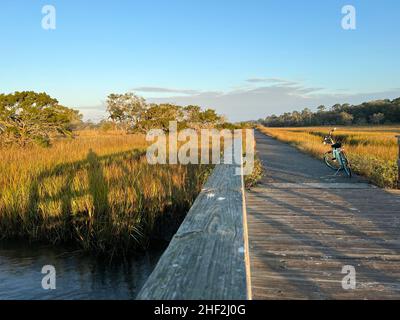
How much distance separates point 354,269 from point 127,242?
3680 millimetres

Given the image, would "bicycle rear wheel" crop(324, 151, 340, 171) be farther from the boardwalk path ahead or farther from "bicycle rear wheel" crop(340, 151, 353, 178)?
the boardwalk path ahead

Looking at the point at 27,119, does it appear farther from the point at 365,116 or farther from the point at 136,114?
the point at 365,116

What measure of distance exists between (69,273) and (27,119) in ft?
38.3

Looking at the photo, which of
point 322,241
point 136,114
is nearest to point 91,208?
point 322,241

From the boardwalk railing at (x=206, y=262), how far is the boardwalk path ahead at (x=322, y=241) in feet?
2.77

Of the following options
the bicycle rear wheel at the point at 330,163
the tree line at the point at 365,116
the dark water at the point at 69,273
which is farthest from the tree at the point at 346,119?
the dark water at the point at 69,273

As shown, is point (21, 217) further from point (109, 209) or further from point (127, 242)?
point (127, 242)

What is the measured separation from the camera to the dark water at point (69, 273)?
452 cm

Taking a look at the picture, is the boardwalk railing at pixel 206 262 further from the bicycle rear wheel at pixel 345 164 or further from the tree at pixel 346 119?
the tree at pixel 346 119

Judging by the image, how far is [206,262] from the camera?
1925mm

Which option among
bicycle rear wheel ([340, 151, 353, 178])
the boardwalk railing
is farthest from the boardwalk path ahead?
bicycle rear wheel ([340, 151, 353, 178])

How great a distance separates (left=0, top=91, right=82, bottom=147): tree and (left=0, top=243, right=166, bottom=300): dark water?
9.43 metres

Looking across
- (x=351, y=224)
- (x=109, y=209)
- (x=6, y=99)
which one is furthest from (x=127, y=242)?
(x=6, y=99)
